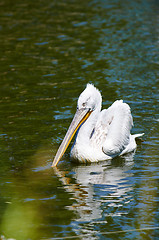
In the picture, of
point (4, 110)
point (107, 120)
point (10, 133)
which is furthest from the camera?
point (4, 110)

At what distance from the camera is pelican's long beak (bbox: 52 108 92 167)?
20.9 ft

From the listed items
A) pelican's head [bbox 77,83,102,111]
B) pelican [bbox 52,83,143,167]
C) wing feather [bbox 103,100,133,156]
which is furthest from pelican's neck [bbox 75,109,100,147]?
wing feather [bbox 103,100,133,156]

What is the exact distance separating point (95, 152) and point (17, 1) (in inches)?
674

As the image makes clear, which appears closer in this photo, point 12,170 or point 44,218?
point 44,218

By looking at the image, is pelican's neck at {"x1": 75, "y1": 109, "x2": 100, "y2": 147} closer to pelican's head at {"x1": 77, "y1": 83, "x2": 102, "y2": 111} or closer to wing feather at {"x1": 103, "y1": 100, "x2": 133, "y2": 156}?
pelican's head at {"x1": 77, "y1": 83, "x2": 102, "y2": 111}

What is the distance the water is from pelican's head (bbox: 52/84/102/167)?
0.82ft

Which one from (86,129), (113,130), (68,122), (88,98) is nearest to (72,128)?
(86,129)

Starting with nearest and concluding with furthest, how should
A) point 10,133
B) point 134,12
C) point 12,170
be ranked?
point 12,170 < point 10,133 < point 134,12

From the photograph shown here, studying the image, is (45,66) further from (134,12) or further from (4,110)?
(134,12)

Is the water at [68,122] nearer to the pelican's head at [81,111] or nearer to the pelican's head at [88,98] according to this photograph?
the pelican's head at [81,111]

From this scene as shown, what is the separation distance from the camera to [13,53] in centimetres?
1308

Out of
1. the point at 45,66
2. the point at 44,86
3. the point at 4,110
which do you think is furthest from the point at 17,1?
the point at 4,110

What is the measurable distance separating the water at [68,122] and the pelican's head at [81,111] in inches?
9.8

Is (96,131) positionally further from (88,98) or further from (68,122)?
(68,122)
